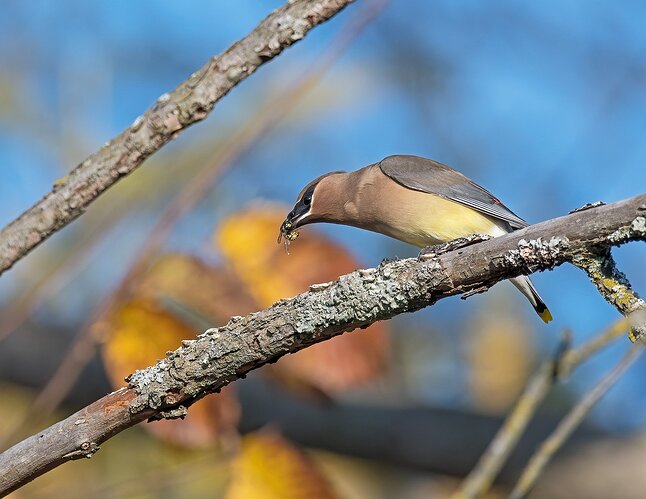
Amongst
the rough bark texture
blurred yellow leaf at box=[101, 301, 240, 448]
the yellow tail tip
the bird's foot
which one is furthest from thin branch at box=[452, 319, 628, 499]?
the rough bark texture

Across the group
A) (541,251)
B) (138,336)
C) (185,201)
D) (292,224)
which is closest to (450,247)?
(541,251)

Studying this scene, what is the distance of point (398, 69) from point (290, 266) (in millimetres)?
8717

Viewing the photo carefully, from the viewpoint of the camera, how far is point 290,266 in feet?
12.4

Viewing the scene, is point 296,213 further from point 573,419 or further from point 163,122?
point 573,419

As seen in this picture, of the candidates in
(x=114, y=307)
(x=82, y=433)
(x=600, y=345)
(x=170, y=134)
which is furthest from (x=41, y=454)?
(x=600, y=345)

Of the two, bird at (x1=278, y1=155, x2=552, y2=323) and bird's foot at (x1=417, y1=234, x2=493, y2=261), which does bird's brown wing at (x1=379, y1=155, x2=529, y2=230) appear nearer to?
bird at (x1=278, y1=155, x2=552, y2=323)

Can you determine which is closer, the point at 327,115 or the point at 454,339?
the point at 454,339

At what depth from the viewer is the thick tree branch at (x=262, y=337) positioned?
236cm

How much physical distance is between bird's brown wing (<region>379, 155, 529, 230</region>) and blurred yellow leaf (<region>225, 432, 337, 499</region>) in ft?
4.42

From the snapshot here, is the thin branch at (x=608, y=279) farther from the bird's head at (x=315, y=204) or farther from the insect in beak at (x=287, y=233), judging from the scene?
the bird's head at (x=315, y=204)

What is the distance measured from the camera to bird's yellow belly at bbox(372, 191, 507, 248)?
4.18m

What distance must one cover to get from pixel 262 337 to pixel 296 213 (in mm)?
2026

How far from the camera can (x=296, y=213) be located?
174 inches

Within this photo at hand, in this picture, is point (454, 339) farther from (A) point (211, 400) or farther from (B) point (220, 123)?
(A) point (211, 400)
